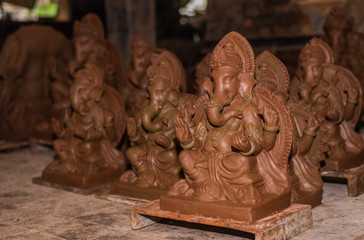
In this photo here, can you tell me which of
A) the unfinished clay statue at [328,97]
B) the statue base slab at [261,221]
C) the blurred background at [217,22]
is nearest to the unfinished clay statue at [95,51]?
the blurred background at [217,22]

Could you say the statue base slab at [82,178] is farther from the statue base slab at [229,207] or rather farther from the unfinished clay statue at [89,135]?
the statue base slab at [229,207]

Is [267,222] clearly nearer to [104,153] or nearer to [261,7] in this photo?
[104,153]

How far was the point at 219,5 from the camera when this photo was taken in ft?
44.6

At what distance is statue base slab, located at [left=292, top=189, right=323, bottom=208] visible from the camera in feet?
16.5

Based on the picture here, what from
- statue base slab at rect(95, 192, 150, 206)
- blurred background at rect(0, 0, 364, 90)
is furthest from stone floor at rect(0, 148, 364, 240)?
blurred background at rect(0, 0, 364, 90)

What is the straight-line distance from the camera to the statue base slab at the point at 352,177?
5578mm

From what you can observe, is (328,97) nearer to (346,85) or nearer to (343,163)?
(346,85)

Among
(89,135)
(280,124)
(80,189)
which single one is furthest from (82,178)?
(280,124)

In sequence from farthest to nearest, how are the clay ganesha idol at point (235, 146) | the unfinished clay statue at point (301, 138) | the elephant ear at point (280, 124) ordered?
the unfinished clay statue at point (301, 138) < the elephant ear at point (280, 124) < the clay ganesha idol at point (235, 146)

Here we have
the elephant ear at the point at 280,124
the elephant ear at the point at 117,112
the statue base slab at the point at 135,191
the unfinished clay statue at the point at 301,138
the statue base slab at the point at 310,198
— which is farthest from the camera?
the elephant ear at the point at 117,112

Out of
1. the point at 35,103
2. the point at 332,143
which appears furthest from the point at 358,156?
the point at 35,103

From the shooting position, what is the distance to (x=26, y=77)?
9.31 m

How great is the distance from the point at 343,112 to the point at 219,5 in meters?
7.86

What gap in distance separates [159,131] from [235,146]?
147 cm
